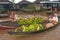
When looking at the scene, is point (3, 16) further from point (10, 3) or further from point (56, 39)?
point (56, 39)

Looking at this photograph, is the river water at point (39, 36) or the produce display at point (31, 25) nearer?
the river water at point (39, 36)

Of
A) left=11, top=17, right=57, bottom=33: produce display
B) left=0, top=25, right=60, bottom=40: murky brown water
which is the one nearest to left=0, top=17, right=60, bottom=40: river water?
left=0, top=25, right=60, bottom=40: murky brown water

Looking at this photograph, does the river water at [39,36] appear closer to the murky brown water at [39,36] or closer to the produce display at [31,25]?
the murky brown water at [39,36]

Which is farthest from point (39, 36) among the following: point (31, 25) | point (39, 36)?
point (31, 25)

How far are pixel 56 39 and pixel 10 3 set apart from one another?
25378 mm

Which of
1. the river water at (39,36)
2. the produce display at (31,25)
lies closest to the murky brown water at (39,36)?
the river water at (39,36)

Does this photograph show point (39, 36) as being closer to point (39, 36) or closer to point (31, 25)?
point (39, 36)

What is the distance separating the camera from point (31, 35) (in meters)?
17.5

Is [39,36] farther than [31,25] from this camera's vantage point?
No

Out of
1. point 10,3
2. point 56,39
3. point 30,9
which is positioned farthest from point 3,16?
point 56,39

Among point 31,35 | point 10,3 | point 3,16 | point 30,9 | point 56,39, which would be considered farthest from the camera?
point 10,3

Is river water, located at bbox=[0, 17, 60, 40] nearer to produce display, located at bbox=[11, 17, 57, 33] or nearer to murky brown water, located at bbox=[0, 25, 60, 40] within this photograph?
murky brown water, located at bbox=[0, 25, 60, 40]

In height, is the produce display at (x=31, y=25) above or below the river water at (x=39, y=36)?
above

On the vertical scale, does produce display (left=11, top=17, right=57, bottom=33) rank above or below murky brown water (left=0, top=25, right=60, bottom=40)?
above
